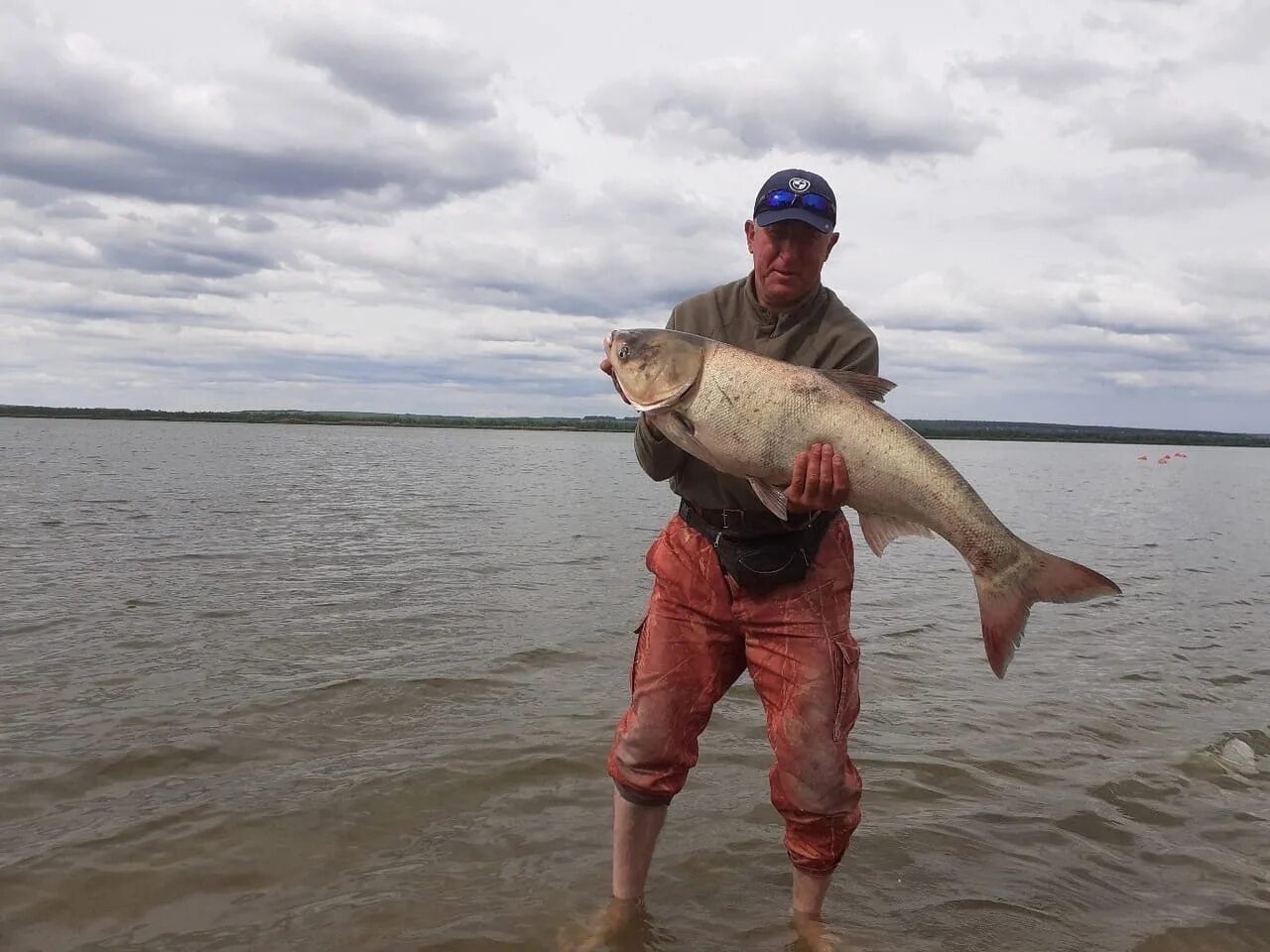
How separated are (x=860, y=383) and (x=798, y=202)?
0.85 metres

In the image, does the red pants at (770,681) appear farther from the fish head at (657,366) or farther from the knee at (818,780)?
the fish head at (657,366)

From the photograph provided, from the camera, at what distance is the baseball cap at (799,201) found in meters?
3.77

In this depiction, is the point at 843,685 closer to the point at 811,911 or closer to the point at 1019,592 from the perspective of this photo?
the point at 1019,592

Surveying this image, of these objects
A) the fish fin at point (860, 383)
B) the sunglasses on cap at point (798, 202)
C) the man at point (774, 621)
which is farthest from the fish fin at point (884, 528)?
the sunglasses on cap at point (798, 202)

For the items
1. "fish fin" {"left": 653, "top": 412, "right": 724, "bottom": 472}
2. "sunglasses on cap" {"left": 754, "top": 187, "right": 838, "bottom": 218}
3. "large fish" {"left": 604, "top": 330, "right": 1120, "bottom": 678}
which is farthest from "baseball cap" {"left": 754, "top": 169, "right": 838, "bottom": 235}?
"fish fin" {"left": 653, "top": 412, "right": 724, "bottom": 472}

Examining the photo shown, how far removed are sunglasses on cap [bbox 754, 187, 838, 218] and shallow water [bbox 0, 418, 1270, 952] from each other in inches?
133

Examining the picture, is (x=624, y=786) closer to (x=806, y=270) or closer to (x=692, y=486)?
(x=692, y=486)

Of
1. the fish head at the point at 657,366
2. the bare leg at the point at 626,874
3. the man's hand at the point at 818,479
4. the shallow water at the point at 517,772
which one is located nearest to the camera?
the man's hand at the point at 818,479

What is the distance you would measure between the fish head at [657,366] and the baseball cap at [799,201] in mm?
639

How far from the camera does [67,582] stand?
11258 mm

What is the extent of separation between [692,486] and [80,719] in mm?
5159

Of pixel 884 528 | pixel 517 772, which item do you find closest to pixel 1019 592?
pixel 884 528

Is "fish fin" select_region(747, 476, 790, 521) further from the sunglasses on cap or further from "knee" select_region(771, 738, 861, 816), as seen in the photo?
the sunglasses on cap

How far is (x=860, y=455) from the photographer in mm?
3705
